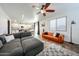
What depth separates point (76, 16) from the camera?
16.3 feet

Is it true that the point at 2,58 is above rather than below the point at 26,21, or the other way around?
below

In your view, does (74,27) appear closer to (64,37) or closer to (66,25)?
(66,25)

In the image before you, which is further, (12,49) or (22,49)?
(12,49)

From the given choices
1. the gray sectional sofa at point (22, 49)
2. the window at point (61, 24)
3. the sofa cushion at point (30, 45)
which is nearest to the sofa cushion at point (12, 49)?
the gray sectional sofa at point (22, 49)

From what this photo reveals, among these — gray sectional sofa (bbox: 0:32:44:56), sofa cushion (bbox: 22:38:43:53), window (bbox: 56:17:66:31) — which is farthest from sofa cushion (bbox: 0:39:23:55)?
window (bbox: 56:17:66:31)

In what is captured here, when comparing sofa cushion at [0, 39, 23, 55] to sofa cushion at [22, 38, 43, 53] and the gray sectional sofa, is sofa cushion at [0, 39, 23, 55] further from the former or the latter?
sofa cushion at [22, 38, 43, 53]

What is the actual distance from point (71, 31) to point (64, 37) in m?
0.81

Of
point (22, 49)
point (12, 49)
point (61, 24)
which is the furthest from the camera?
point (61, 24)

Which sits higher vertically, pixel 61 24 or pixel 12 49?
pixel 61 24

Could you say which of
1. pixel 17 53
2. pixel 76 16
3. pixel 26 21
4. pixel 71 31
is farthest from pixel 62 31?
pixel 17 53

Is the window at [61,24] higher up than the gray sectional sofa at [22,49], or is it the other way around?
the window at [61,24]

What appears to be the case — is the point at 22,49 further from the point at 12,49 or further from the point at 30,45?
the point at 30,45

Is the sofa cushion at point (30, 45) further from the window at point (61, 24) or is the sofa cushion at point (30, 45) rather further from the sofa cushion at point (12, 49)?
the window at point (61, 24)

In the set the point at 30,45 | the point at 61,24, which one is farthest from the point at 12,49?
the point at 61,24
